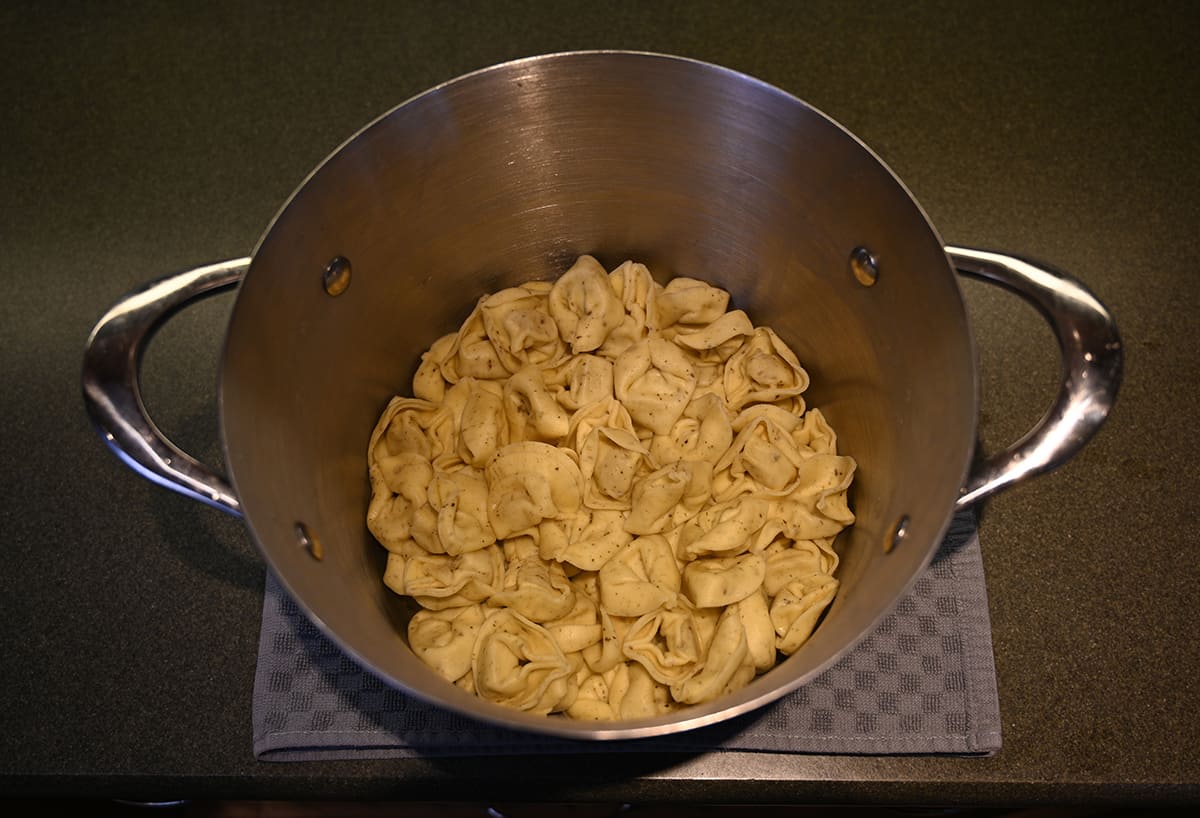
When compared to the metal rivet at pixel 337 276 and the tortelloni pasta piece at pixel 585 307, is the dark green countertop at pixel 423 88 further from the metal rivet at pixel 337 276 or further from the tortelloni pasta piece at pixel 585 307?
the tortelloni pasta piece at pixel 585 307

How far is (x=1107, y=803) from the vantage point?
765mm

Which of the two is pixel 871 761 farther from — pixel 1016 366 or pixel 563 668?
pixel 1016 366

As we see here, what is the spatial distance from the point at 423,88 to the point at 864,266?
733 millimetres

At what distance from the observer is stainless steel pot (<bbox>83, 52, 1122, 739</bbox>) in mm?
623

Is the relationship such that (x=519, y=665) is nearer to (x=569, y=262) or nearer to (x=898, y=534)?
(x=898, y=534)

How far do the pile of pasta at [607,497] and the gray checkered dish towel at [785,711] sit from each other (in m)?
0.05

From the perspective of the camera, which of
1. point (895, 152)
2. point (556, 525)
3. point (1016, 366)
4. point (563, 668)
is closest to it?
point (563, 668)

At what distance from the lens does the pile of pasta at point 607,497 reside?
759mm

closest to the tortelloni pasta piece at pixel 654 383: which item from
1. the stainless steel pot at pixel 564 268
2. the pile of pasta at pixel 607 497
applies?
the pile of pasta at pixel 607 497

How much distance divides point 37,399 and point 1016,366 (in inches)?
45.6

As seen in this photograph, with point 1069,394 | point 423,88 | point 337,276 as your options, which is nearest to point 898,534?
point 1069,394

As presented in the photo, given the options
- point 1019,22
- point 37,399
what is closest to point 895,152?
point 1019,22

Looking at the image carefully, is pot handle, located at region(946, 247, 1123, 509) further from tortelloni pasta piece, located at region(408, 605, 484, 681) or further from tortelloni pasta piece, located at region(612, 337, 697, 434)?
tortelloni pasta piece, located at region(408, 605, 484, 681)

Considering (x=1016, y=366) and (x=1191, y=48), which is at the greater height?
(x=1191, y=48)
